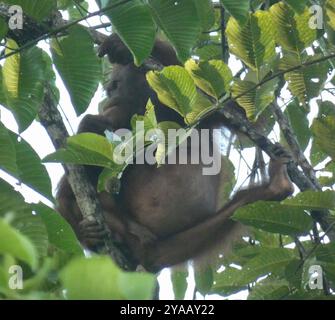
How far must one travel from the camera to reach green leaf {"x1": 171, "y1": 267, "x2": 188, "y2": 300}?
4.99 metres

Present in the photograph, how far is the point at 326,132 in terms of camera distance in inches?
140

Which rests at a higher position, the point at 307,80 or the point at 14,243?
the point at 307,80

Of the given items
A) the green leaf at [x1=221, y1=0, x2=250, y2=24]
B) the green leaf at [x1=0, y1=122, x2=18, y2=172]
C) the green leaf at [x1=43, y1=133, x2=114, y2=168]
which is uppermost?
the green leaf at [x1=221, y1=0, x2=250, y2=24]

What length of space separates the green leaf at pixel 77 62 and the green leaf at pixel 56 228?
725mm

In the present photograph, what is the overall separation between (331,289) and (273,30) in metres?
1.42

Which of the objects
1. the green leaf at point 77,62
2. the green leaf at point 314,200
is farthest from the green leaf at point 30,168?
the green leaf at point 314,200

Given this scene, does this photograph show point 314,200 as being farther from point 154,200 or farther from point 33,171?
point 154,200

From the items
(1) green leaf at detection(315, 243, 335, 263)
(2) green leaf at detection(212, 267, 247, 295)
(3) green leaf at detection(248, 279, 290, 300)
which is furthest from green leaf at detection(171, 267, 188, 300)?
(1) green leaf at detection(315, 243, 335, 263)

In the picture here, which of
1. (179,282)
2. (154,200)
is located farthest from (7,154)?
(154,200)

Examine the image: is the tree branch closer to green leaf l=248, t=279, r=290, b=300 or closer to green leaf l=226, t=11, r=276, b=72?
green leaf l=248, t=279, r=290, b=300

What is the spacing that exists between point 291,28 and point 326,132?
499 mm

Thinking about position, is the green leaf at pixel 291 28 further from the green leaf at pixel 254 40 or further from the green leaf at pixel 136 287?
the green leaf at pixel 136 287

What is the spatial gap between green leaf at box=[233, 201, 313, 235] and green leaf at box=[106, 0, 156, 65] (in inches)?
32.5
